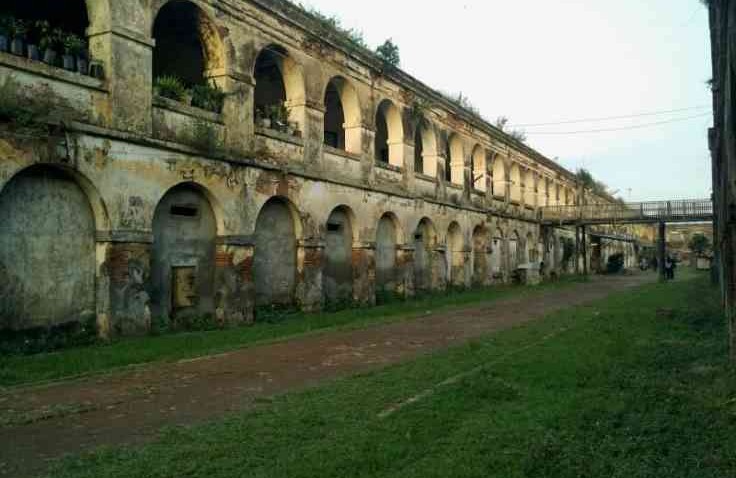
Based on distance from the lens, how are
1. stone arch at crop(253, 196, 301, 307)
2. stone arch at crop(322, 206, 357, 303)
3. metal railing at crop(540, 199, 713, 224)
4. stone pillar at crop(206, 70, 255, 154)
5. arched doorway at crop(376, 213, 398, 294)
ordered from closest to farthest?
stone pillar at crop(206, 70, 255, 154) < stone arch at crop(253, 196, 301, 307) < stone arch at crop(322, 206, 357, 303) < arched doorway at crop(376, 213, 398, 294) < metal railing at crop(540, 199, 713, 224)

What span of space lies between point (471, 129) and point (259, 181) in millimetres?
15126

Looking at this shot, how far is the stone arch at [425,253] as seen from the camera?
74.7ft

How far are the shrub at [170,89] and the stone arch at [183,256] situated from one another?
5.84 ft

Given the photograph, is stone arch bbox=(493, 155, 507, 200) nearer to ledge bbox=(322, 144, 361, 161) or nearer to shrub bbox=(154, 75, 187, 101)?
ledge bbox=(322, 144, 361, 161)

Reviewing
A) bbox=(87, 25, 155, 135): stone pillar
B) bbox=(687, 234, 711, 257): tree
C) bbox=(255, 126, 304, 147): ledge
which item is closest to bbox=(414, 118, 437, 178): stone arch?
bbox=(255, 126, 304, 147): ledge

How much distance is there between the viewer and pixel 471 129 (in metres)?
27.0

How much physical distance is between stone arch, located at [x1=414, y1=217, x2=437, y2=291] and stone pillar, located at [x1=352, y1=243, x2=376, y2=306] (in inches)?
173

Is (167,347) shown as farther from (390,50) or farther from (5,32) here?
(390,50)

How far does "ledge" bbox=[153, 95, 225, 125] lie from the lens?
11812 mm

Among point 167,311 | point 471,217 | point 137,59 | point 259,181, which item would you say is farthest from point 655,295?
point 137,59

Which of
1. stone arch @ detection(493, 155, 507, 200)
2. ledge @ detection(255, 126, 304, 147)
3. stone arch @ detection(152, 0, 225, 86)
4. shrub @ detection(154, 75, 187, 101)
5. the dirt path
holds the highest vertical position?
stone arch @ detection(152, 0, 225, 86)

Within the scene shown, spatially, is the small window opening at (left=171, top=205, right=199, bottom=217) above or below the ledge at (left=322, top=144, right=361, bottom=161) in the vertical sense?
below

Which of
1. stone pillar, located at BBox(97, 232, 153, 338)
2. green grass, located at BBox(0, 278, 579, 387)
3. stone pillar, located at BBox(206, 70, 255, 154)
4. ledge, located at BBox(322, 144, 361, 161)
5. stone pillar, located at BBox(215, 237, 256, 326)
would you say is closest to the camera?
green grass, located at BBox(0, 278, 579, 387)

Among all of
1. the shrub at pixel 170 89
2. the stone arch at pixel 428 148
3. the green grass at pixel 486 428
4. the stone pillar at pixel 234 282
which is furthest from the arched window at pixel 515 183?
the green grass at pixel 486 428
